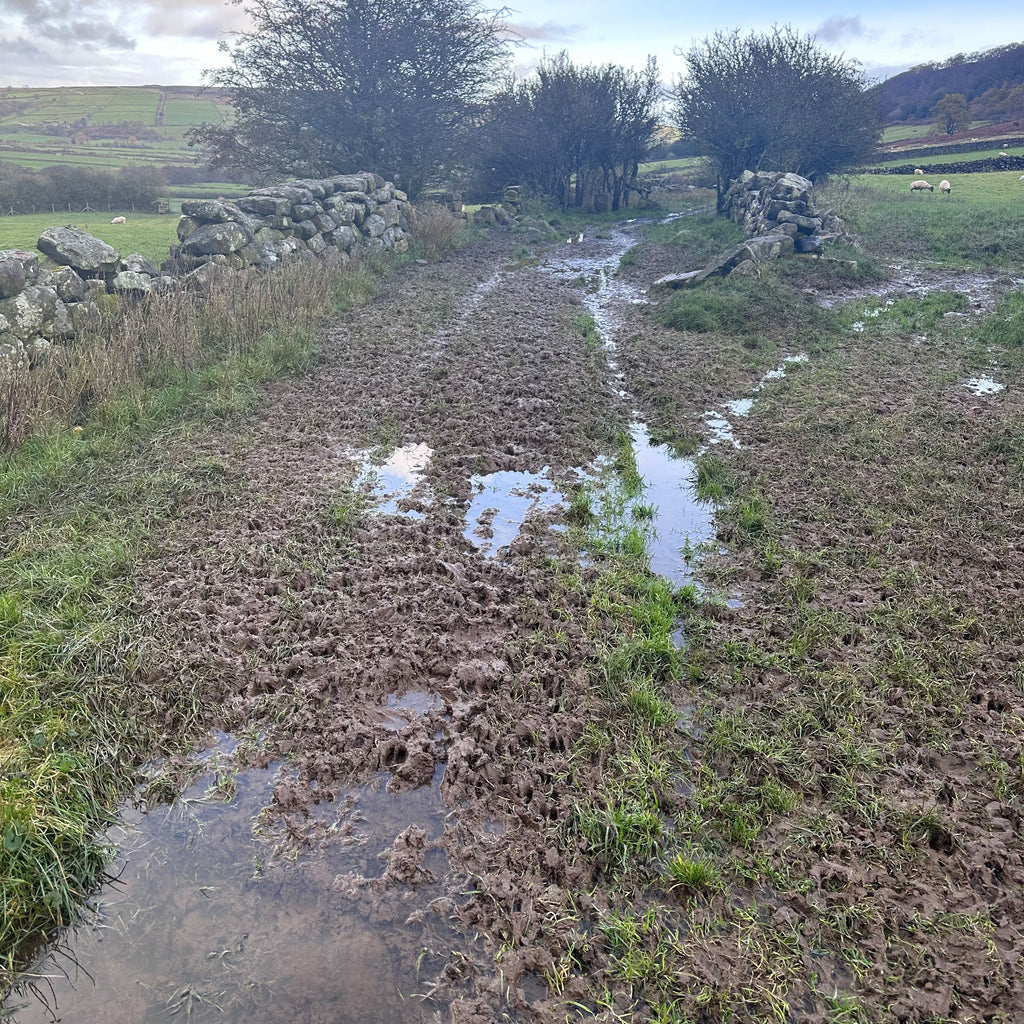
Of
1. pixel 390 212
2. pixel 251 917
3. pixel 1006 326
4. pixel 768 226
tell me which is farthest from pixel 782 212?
pixel 251 917

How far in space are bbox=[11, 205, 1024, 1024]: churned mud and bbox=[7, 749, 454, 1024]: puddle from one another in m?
0.01

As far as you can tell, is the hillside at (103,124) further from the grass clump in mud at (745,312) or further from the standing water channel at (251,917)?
the standing water channel at (251,917)

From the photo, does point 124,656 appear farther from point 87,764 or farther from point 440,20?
point 440,20

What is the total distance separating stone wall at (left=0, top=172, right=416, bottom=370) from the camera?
27.3 ft

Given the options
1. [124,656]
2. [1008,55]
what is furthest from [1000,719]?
[1008,55]

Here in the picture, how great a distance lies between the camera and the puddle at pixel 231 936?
280 cm

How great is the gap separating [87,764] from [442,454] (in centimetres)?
484

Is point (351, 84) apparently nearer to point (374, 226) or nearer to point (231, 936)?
point (374, 226)

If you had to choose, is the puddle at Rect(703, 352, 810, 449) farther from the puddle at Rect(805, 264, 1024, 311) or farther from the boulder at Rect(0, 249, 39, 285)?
the boulder at Rect(0, 249, 39, 285)

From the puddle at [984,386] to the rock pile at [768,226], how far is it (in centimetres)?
666

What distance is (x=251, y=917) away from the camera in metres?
3.12

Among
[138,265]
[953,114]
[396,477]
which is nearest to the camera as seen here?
[396,477]

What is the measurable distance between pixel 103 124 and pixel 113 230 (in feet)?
156

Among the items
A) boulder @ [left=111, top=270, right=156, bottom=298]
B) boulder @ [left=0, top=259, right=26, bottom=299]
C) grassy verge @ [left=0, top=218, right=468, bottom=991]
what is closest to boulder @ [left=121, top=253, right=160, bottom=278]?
boulder @ [left=111, top=270, right=156, bottom=298]
